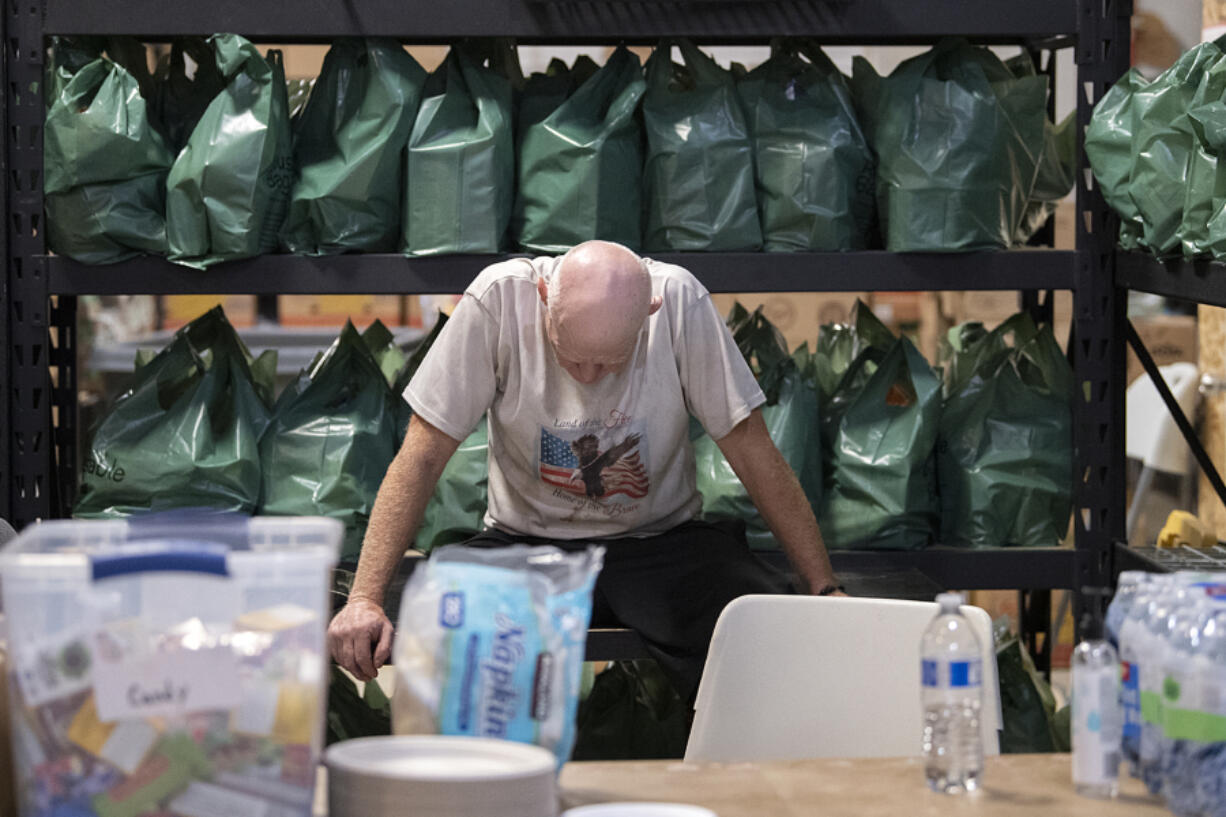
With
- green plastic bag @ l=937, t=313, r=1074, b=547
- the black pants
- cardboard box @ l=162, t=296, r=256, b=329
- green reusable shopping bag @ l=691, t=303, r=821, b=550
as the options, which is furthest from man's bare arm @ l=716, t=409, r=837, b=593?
cardboard box @ l=162, t=296, r=256, b=329

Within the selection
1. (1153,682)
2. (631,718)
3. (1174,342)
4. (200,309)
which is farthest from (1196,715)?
(200,309)

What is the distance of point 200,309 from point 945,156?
429cm

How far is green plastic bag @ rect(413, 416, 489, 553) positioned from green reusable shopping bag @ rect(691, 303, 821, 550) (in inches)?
19.4

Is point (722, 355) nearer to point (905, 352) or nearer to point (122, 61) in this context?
point (905, 352)

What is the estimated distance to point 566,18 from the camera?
3.20m

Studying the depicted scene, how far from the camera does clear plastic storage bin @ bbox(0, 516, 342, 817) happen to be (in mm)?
1338

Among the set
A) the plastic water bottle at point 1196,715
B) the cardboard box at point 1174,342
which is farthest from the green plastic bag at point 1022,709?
the cardboard box at point 1174,342

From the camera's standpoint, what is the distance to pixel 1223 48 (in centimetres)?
289

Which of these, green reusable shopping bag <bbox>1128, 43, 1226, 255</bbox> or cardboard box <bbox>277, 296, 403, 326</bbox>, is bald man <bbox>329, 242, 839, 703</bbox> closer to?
green reusable shopping bag <bbox>1128, 43, 1226, 255</bbox>

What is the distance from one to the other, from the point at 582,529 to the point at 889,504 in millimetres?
747

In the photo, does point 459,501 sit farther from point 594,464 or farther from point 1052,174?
point 1052,174

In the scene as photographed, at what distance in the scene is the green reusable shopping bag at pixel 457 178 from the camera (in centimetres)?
320

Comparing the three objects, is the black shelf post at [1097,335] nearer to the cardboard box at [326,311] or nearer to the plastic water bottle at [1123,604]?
the plastic water bottle at [1123,604]

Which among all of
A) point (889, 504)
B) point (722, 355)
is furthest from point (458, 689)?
point (889, 504)
